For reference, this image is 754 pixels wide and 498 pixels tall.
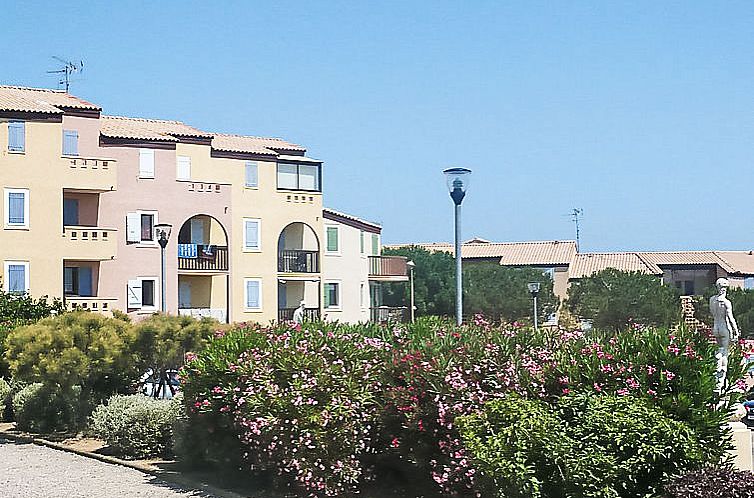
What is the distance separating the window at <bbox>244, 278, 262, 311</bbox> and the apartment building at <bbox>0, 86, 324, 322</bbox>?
46mm

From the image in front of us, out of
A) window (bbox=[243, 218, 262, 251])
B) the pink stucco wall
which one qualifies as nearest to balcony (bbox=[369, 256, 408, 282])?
window (bbox=[243, 218, 262, 251])

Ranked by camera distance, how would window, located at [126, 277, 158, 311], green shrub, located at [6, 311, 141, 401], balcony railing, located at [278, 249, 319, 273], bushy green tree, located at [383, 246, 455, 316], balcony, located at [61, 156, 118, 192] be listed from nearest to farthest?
green shrub, located at [6, 311, 141, 401], balcony, located at [61, 156, 118, 192], window, located at [126, 277, 158, 311], balcony railing, located at [278, 249, 319, 273], bushy green tree, located at [383, 246, 455, 316]

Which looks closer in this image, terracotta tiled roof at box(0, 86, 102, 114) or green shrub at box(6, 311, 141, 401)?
green shrub at box(6, 311, 141, 401)

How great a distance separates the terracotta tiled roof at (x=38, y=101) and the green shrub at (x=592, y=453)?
31.2 meters

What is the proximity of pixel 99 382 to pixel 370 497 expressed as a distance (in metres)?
8.34

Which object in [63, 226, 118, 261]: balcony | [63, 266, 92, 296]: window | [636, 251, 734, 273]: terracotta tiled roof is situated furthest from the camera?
[636, 251, 734, 273]: terracotta tiled roof

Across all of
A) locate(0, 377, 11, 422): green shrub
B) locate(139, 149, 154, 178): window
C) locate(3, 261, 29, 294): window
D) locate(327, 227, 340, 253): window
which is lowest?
locate(0, 377, 11, 422): green shrub

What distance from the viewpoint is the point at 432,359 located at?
10922mm

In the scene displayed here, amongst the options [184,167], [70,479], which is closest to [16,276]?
[184,167]

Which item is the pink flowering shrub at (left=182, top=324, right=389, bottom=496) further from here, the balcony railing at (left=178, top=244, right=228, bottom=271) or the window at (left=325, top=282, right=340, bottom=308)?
the window at (left=325, top=282, right=340, bottom=308)

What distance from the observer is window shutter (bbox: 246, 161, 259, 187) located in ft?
161

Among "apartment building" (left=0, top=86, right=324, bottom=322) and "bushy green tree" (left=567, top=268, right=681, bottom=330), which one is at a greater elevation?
"apartment building" (left=0, top=86, right=324, bottom=322)

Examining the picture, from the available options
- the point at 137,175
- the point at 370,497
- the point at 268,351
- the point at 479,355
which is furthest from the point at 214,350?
the point at 137,175

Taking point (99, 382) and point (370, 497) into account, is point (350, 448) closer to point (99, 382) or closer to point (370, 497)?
point (370, 497)
